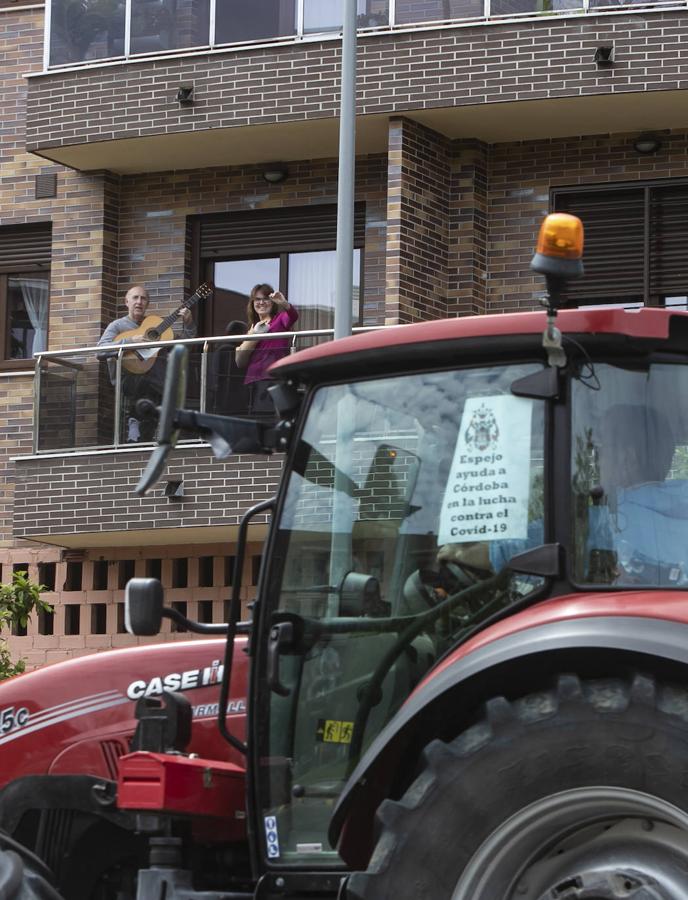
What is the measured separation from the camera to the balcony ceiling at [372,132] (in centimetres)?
1852

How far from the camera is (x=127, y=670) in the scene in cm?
650

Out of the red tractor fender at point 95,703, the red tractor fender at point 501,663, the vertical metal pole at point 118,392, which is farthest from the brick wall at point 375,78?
the red tractor fender at point 501,663

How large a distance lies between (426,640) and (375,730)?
11.8 inches

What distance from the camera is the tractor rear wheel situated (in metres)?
4.64

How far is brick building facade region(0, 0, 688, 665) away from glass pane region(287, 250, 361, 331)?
0.45 ft

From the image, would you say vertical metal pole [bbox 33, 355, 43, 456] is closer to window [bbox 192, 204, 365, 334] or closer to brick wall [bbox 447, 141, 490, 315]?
window [bbox 192, 204, 365, 334]

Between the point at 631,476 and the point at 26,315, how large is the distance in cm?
1694

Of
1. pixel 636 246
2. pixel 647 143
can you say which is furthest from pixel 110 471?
pixel 647 143

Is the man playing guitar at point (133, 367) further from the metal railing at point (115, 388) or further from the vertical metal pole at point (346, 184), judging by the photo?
the vertical metal pole at point (346, 184)

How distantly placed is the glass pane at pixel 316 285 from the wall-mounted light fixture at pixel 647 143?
3198 mm

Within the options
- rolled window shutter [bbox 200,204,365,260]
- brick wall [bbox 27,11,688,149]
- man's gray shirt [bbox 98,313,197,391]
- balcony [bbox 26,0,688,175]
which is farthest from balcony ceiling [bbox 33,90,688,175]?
man's gray shirt [bbox 98,313,197,391]

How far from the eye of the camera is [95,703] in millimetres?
6516

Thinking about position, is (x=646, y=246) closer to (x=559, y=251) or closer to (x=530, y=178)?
(x=530, y=178)

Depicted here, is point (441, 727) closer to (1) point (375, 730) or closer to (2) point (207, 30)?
(1) point (375, 730)
